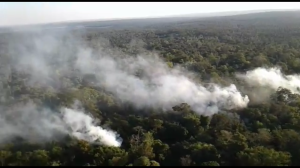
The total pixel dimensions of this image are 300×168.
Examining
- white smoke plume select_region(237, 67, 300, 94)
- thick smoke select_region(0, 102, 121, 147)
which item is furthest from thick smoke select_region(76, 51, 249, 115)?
thick smoke select_region(0, 102, 121, 147)

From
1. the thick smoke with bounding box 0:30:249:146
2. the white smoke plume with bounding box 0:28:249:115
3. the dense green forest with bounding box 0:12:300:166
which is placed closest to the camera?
the dense green forest with bounding box 0:12:300:166

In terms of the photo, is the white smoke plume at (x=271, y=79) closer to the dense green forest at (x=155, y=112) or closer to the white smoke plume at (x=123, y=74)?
the dense green forest at (x=155, y=112)

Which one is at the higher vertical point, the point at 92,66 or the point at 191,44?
the point at 191,44

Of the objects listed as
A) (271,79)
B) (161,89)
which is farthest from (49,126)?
(271,79)

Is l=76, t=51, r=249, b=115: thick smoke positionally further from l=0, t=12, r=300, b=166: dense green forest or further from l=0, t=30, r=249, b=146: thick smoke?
l=0, t=12, r=300, b=166: dense green forest

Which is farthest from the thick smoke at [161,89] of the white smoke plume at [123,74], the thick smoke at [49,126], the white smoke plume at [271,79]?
the thick smoke at [49,126]

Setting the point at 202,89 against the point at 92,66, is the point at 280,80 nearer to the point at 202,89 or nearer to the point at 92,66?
the point at 202,89

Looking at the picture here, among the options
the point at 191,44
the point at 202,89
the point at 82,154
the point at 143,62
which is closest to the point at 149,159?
the point at 82,154

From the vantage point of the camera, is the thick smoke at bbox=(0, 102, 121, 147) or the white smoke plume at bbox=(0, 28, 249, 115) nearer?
the thick smoke at bbox=(0, 102, 121, 147)
